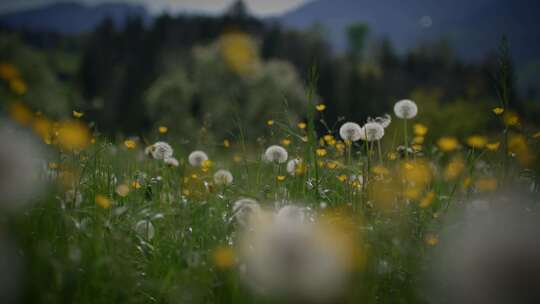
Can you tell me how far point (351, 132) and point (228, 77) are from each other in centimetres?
3746

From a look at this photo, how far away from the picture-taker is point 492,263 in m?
1.83

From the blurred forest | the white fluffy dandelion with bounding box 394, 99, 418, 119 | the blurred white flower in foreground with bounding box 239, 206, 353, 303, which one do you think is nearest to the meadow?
the blurred white flower in foreground with bounding box 239, 206, 353, 303

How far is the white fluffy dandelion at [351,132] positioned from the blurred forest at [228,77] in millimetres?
1261

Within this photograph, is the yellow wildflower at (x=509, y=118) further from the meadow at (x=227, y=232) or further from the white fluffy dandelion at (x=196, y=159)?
the white fluffy dandelion at (x=196, y=159)

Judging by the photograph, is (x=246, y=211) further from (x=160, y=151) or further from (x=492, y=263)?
(x=160, y=151)

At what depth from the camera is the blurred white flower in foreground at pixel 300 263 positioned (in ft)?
5.64

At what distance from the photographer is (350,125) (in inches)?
143

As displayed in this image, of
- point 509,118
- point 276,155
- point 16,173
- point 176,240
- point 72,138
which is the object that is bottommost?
point 176,240

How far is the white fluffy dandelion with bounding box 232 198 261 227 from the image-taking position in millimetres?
2333

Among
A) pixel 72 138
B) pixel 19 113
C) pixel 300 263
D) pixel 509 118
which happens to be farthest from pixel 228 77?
pixel 300 263

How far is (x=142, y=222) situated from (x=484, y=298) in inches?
73.9

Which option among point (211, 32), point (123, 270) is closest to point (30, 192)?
point (123, 270)

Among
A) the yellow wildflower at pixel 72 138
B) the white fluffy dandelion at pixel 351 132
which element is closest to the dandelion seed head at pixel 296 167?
the white fluffy dandelion at pixel 351 132

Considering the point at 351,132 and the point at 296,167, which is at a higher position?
the point at 351,132
